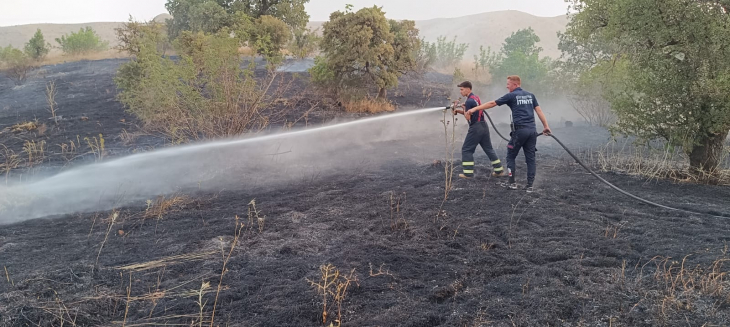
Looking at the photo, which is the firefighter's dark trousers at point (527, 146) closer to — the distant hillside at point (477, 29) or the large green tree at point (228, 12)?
the large green tree at point (228, 12)

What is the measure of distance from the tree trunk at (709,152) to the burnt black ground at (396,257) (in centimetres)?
54

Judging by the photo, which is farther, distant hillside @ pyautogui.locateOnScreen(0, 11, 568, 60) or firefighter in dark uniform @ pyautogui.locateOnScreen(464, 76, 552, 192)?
distant hillside @ pyautogui.locateOnScreen(0, 11, 568, 60)

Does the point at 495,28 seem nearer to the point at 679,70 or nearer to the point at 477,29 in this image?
the point at 477,29

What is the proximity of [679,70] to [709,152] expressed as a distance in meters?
1.42

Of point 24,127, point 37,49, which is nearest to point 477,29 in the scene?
point 37,49

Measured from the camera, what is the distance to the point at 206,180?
7641mm

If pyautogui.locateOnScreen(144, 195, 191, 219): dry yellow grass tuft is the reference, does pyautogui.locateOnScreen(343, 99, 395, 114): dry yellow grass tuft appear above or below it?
above

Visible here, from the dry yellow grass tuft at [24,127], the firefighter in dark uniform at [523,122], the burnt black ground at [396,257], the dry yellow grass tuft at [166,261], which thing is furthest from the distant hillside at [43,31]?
the dry yellow grass tuft at [166,261]

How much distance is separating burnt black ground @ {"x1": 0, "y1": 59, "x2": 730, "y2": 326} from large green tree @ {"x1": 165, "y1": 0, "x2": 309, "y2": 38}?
1451cm

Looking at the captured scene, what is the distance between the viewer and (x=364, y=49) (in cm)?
1230

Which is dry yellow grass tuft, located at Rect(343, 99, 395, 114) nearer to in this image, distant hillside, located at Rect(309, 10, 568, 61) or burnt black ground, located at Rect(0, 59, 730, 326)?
burnt black ground, located at Rect(0, 59, 730, 326)

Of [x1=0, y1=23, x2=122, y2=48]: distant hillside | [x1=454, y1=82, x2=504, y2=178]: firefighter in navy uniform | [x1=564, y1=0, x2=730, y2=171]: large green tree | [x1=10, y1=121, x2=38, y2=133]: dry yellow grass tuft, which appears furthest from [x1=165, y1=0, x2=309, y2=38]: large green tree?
[x1=0, y1=23, x2=122, y2=48]: distant hillside

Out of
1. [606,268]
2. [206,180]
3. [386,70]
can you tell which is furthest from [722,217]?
[386,70]

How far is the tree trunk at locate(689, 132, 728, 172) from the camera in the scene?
23.1 feet
